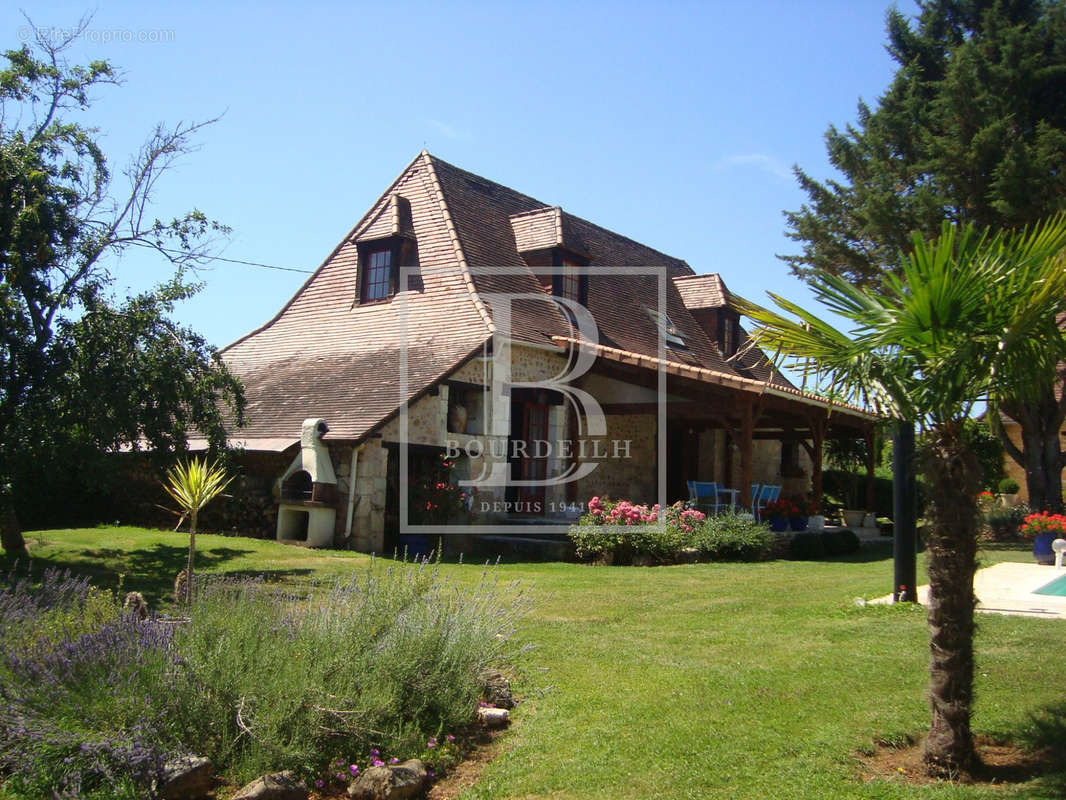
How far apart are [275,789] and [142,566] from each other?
22.9 ft

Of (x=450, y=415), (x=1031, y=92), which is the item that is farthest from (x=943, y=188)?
(x=450, y=415)

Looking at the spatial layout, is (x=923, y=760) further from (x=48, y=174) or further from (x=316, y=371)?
(x=316, y=371)

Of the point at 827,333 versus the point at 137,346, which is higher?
the point at 137,346

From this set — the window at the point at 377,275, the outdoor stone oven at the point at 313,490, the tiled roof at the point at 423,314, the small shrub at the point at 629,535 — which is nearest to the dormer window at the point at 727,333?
the tiled roof at the point at 423,314

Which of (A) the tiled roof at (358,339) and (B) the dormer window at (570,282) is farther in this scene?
(B) the dormer window at (570,282)

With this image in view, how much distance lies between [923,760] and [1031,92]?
18043 millimetres

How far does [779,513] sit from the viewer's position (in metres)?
16.0

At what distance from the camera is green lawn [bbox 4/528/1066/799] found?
4.23 m

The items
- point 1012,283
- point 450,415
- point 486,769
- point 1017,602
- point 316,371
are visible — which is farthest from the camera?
point 316,371

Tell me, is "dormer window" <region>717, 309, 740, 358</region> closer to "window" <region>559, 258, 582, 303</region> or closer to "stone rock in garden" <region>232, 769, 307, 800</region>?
"window" <region>559, 258, 582, 303</region>

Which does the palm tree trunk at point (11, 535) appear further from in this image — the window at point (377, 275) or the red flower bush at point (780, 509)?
the red flower bush at point (780, 509)

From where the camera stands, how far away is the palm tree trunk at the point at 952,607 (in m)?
4.14

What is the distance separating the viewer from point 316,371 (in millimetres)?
15414

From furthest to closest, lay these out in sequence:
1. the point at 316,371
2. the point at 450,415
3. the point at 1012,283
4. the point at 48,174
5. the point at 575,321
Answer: the point at 575,321 → the point at 316,371 → the point at 450,415 → the point at 48,174 → the point at 1012,283
